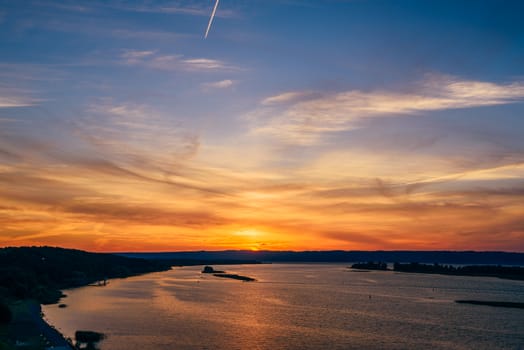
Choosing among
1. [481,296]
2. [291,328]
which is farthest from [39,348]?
[481,296]

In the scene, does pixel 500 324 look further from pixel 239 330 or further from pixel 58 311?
pixel 58 311

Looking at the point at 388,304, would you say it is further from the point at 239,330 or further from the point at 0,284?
the point at 0,284

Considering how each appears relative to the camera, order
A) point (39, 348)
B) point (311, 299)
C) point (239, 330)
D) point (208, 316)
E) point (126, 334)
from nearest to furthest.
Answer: point (39, 348), point (126, 334), point (239, 330), point (208, 316), point (311, 299)

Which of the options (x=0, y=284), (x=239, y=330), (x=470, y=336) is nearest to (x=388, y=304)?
(x=470, y=336)

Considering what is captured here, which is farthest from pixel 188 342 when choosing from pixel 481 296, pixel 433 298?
pixel 481 296

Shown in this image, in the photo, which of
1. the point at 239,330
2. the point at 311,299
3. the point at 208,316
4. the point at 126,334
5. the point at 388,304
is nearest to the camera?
the point at 126,334

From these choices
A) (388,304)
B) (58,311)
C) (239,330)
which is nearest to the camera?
(239,330)

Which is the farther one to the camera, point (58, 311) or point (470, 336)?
point (58, 311)

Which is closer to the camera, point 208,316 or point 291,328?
point 291,328

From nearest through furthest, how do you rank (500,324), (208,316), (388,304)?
(500,324) < (208,316) < (388,304)
